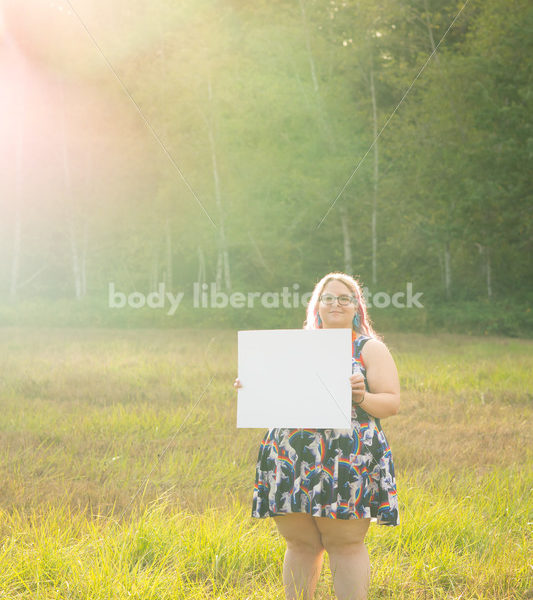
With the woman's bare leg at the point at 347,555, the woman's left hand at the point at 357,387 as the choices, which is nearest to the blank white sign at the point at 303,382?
the woman's left hand at the point at 357,387

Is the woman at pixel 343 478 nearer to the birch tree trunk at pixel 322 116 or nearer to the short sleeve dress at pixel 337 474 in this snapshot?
the short sleeve dress at pixel 337 474

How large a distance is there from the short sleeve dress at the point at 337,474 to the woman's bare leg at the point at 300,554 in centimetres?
12

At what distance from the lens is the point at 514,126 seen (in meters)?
17.0

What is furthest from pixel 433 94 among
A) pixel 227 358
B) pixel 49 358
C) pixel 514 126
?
pixel 49 358

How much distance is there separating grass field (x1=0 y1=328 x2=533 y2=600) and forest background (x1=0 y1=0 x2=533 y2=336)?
821 cm

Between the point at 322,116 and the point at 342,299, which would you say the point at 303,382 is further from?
the point at 322,116

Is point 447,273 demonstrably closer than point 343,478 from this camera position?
No

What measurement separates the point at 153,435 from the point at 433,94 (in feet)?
53.3

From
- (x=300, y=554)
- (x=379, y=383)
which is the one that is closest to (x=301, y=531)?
(x=300, y=554)

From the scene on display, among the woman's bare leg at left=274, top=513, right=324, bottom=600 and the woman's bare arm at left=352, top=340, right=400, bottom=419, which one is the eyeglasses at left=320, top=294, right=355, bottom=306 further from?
the woman's bare leg at left=274, top=513, right=324, bottom=600

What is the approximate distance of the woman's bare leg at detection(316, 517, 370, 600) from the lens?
7.97ft

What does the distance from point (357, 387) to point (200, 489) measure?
2.28 metres

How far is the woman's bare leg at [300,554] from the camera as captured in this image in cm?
252

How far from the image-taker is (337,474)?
2391 millimetres
